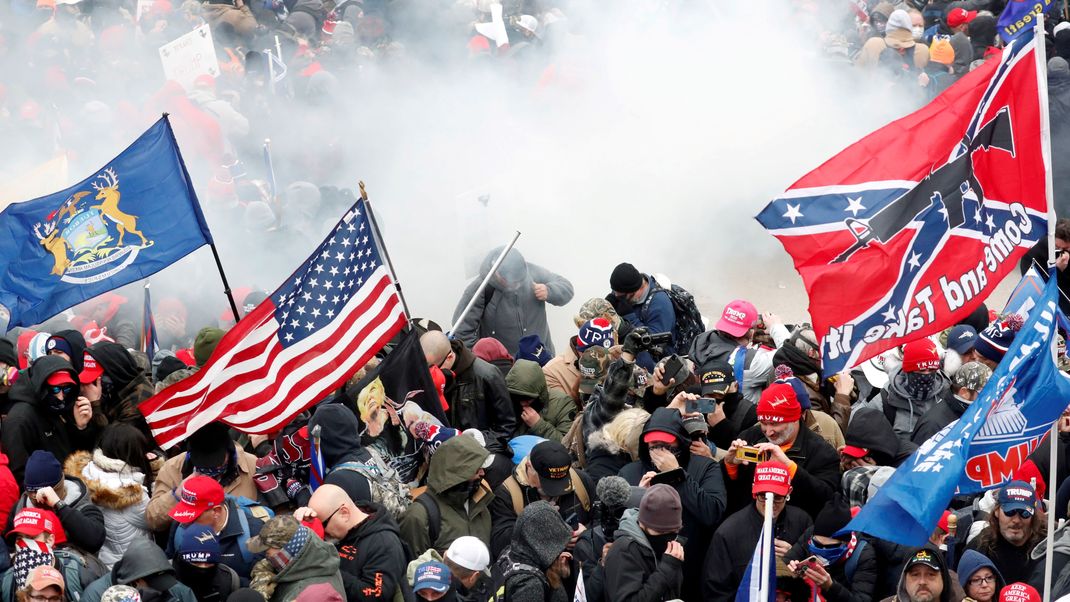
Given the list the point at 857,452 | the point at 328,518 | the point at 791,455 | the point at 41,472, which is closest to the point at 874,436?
the point at 857,452

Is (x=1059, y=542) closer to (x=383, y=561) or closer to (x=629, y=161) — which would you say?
(x=383, y=561)

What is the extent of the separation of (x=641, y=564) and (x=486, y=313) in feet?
11.6

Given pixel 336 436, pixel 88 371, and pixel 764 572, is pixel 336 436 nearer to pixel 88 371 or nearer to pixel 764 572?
pixel 88 371

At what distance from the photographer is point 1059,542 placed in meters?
5.32

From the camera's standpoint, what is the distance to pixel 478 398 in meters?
6.94

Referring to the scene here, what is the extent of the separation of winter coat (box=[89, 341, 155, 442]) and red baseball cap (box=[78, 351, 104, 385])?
87mm

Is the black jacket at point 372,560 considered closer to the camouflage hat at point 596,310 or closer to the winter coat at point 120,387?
the winter coat at point 120,387

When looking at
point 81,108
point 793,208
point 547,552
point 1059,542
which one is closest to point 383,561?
point 547,552

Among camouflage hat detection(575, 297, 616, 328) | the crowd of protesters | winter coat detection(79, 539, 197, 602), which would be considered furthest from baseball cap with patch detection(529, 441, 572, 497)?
camouflage hat detection(575, 297, 616, 328)

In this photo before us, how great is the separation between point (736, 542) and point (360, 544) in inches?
54.6

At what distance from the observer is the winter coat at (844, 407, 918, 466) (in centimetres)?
593

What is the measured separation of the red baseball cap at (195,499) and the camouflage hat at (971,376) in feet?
10.3

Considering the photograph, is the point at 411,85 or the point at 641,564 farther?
the point at 411,85

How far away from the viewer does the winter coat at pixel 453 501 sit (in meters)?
5.65
